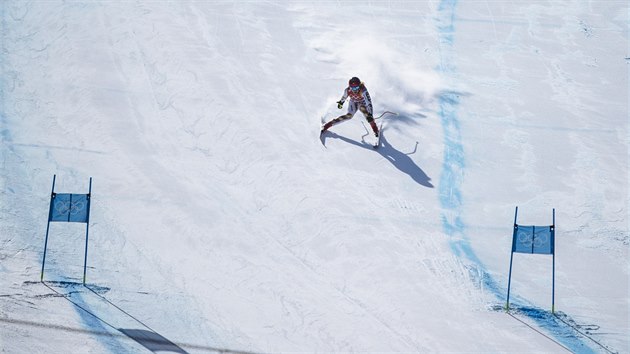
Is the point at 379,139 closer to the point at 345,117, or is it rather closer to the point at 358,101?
the point at 345,117

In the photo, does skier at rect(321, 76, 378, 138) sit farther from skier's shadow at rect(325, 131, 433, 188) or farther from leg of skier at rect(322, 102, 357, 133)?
skier's shadow at rect(325, 131, 433, 188)

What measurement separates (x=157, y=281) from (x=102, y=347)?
1407 mm

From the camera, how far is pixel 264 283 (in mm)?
11016

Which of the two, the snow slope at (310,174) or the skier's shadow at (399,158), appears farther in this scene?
the skier's shadow at (399,158)

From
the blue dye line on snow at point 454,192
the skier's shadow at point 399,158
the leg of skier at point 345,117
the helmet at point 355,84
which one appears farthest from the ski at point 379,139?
the blue dye line on snow at point 454,192

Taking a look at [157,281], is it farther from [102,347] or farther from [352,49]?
[352,49]

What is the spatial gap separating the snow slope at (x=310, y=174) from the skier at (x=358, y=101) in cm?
49

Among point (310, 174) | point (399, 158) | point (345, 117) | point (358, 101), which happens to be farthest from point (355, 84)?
point (310, 174)

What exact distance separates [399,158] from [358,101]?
45.5 inches

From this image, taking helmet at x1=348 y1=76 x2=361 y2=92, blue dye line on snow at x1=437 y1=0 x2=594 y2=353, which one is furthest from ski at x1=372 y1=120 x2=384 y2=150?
blue dye line on snow at x1=437 y1=0 x2=594 y2=353

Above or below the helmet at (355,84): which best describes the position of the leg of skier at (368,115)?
below

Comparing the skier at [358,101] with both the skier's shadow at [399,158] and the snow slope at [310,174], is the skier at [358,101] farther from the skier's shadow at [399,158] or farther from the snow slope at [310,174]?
the snow slope at [310,174]

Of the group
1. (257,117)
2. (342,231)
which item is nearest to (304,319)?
(342,231)

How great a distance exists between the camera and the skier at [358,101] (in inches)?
526
